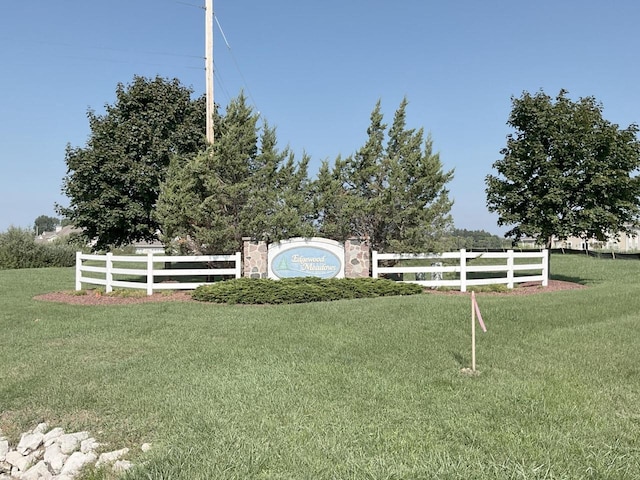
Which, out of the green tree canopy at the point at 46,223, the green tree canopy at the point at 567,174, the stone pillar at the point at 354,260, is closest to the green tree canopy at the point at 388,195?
the stone pillar at the point at 354,260

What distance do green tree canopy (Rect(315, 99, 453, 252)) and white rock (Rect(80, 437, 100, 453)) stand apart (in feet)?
33.1

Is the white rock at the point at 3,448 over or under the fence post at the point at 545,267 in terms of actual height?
under

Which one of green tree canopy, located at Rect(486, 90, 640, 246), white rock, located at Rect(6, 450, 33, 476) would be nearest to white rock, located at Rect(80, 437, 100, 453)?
white rock, located at Rect(6, 450, 33, 476)

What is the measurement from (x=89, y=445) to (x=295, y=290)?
25.2 ft

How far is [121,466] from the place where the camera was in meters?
3.42

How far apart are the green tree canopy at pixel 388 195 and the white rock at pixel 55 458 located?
1019cm

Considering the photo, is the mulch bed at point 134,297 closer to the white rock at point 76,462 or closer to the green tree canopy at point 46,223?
the white rock at point 76,462

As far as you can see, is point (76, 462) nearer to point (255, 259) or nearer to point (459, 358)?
point (459, 358)

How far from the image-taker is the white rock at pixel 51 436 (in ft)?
13.2

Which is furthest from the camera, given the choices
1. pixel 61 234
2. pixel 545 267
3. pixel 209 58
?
pixel 61 234

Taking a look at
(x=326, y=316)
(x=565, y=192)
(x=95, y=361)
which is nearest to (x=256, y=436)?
(x=95, y=361)

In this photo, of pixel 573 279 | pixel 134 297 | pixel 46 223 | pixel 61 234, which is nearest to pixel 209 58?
pixel 134 297

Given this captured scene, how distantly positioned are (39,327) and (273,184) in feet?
24.3

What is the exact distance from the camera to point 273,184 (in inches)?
555
